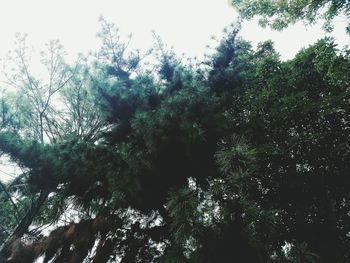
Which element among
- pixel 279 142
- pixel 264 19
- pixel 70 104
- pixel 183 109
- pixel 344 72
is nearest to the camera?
pixel 183 109

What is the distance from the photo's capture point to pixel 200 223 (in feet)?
10.3

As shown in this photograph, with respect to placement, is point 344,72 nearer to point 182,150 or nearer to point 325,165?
point 325,165

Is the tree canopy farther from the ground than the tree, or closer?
closer

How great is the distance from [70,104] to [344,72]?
8466 mm

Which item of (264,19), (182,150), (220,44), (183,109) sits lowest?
→ (182,150)

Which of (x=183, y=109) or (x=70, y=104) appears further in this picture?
(x=70, y=104)

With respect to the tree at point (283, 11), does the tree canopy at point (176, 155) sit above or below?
below

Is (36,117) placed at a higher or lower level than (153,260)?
higher

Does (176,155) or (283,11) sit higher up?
(283,11)

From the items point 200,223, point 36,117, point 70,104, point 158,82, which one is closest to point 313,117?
point 158,82

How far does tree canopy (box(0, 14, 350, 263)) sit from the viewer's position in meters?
5.52

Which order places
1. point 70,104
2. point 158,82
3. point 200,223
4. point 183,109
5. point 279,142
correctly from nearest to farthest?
point 200,223, point 183,109, point 279,142, point 158,82, point 70,104

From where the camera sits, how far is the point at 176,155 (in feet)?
19.8

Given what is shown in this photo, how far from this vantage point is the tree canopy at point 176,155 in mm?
5523
